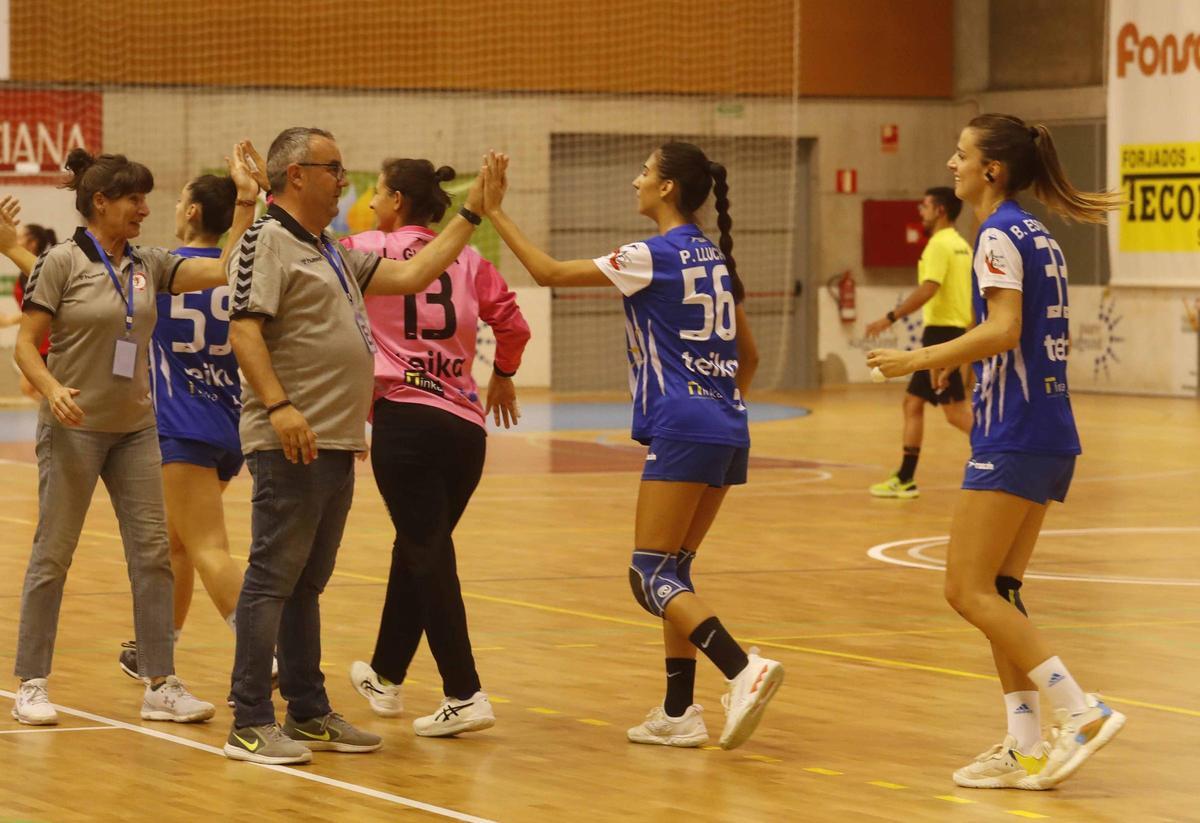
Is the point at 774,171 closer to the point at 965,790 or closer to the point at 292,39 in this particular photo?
the point at 292,39

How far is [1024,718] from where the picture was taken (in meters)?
6.29

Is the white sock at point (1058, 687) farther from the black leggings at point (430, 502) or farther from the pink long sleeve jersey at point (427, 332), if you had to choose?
the pink long sleeve jersey at point (427, 332)

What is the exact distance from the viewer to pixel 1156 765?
21.4 feet

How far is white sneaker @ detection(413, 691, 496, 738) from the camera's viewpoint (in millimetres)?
6879

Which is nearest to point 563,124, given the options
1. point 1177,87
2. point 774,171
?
point 774,171

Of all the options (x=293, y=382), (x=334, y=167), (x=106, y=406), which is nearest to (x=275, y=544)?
(x=293, y=382)

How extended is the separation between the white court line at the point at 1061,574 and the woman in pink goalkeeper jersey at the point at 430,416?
4.71m

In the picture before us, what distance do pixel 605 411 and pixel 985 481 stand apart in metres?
17.8

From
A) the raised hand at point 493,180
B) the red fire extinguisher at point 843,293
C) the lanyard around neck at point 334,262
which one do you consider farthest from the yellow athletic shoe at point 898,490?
the red fire extinguisher at point 843,293

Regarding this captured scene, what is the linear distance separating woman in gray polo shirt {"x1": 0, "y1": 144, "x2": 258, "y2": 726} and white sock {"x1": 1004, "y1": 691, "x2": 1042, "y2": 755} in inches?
104

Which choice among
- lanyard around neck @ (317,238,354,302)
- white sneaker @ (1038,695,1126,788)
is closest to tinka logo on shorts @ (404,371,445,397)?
lanyard around neck @ (317,238,354,302)

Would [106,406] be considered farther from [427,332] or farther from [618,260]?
[618,260]

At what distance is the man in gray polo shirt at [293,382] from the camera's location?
6277 mm

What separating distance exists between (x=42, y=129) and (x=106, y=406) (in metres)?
17.7
